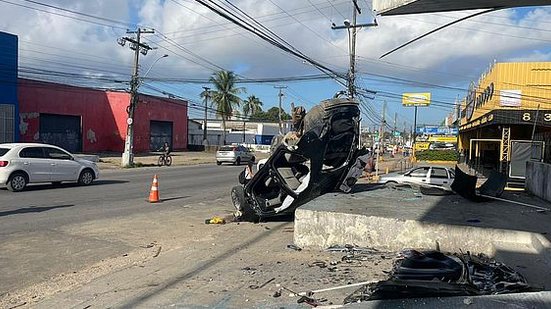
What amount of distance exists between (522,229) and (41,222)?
353 inches

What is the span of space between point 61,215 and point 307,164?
19.0 ft

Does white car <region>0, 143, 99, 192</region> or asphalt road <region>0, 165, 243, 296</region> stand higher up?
white car <region>0, 143, 99, 192</region>

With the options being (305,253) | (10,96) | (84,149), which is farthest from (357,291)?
(84,149)

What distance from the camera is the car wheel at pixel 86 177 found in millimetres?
18656

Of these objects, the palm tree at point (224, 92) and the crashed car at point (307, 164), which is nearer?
the crashed car at point (307, 164)

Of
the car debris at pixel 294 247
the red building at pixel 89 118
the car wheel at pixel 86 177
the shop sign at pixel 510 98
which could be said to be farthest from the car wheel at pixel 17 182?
the shop sign at pixel 510 98

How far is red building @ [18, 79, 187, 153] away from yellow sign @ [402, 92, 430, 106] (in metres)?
29.8

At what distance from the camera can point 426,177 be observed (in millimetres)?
20250

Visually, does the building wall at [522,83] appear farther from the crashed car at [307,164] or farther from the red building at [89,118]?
the red building at [89,118]

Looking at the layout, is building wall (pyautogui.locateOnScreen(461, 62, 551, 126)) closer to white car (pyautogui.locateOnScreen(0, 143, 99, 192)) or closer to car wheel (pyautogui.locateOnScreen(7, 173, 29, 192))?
white car (pyautogui.locateOnScreen(0, 143, 99, 192))

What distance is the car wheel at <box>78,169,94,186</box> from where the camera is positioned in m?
18.7

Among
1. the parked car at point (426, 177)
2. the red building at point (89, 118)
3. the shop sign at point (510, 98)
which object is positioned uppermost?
the shop sign at point (510, 98)

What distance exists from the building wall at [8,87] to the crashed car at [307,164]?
89.5 ft

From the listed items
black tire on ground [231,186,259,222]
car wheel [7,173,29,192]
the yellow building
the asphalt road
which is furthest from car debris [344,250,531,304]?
the yellow building
